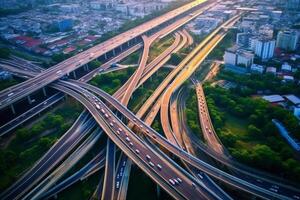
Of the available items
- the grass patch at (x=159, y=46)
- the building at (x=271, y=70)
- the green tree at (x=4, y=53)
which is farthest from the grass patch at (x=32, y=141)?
the building at (x=271, y=70)

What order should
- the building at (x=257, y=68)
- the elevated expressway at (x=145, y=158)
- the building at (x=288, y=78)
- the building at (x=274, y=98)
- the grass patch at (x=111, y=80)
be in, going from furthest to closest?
1. the building at (x=257, y=68)
2. the grass patch at (x=111, y=80)
3. the building at (x=288, y=78)
4. the building at (x=274, y=98)
5. the elevated expressway at (x=145, y=158)

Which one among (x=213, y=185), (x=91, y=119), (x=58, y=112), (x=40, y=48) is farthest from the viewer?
(x=40, y=48)

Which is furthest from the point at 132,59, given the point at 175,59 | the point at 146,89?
the point at 146,89

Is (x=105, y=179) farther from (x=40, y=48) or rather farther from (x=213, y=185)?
(x=40, y=48)

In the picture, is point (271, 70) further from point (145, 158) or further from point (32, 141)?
point (32, 141)

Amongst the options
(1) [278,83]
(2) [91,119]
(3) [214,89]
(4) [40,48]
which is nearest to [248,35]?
(1) [278,83]

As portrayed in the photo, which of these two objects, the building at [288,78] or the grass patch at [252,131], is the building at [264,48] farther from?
the grass patch at [252,131]

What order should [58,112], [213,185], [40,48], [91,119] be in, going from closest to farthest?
1. [213,185]
2. [91,119]
3. [58,112]
4. [40,48]
